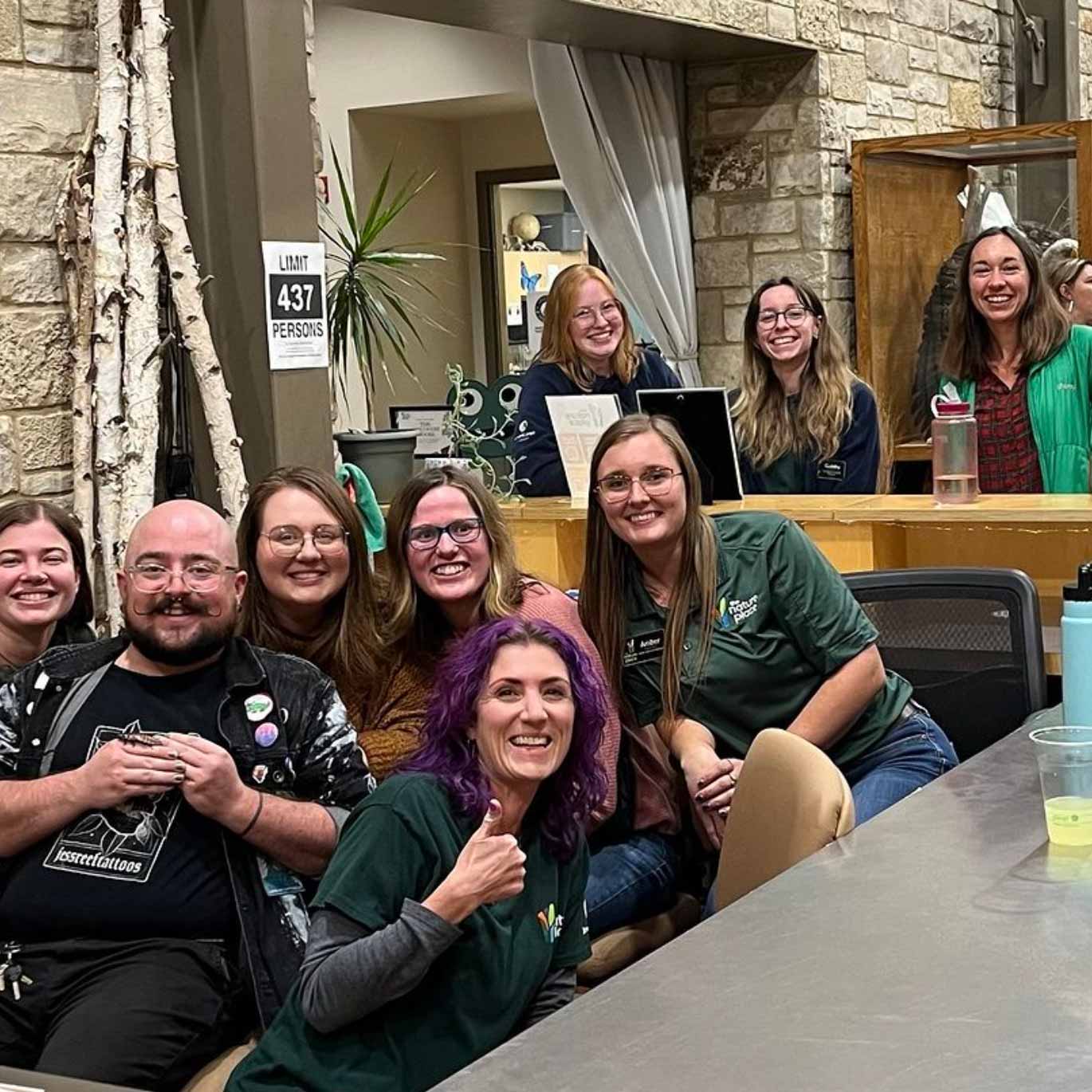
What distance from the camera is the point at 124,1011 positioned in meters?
2.33

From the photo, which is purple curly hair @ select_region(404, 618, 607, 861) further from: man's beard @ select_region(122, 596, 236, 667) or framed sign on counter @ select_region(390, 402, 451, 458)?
framed sign on counter @ select_region(390, 402, 451, 458)

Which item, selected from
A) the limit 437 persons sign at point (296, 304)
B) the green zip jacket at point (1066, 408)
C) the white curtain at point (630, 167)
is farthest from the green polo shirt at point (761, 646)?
the white curtain at point (630, 167)

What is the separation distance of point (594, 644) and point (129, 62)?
63.4 inches

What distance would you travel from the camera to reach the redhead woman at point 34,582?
2857 millimetres

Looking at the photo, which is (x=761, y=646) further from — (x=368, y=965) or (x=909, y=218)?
(x=909, y=218)

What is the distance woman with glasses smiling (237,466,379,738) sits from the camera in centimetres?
283

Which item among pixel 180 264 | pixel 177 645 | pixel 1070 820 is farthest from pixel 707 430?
pixel 1070 820

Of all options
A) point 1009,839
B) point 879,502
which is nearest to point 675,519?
point 1009,839

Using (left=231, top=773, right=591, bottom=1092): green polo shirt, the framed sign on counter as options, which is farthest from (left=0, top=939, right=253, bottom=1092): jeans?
the framed sign on counter

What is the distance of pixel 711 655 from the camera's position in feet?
9.98

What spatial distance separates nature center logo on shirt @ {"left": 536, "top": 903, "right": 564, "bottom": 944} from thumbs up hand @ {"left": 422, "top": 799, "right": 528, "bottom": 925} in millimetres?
134

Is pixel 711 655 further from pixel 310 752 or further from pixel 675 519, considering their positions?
pixel 310 752

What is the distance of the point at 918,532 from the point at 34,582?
8.65ft

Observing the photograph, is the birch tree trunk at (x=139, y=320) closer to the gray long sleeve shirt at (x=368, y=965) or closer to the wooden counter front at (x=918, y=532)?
the wooden counter front at (x=918, y=532)
